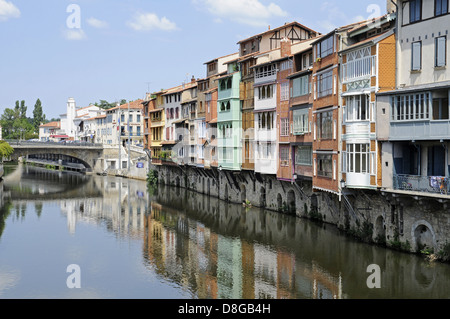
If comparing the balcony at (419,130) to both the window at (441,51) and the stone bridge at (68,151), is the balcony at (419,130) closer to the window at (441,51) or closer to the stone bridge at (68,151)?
the window at (441,51)

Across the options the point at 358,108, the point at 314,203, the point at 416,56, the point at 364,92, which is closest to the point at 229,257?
the point at 314,203

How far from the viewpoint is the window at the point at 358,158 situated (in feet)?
116

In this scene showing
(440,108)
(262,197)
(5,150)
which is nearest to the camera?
(440,108)

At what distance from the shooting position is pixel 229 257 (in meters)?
37.7

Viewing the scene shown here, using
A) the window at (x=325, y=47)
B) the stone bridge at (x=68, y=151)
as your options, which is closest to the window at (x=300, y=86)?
the window at (x=325, y=47)

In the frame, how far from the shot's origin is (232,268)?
113 ft

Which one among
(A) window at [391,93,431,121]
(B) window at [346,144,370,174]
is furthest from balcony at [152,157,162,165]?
(A) window at [391,93,431,121]

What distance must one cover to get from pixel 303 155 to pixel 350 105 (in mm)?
11109

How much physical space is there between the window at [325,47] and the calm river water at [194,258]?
1390cm

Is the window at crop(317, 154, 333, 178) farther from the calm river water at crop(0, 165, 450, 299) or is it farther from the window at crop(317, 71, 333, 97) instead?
the window at crop(317, 71, 333, 97)

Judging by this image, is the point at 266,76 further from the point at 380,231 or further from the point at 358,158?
the point at 380,231

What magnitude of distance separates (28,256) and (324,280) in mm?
21742
